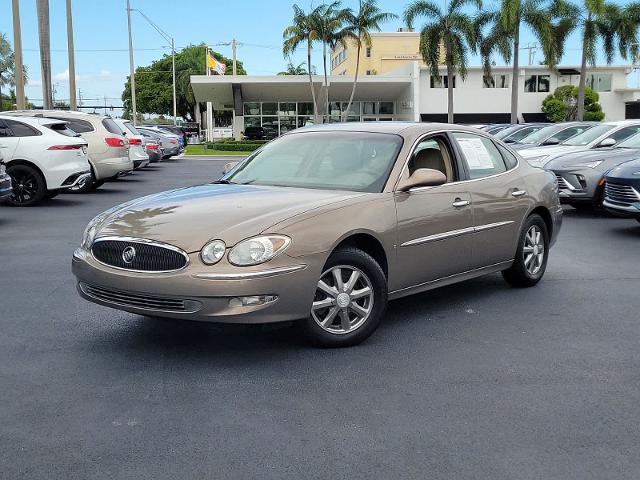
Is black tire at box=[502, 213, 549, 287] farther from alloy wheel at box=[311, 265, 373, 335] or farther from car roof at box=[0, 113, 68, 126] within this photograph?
car roof at box=[0, 113, 68, 126]

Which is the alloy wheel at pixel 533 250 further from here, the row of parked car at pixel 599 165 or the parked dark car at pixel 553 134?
the parked dark car at pixel 553 134

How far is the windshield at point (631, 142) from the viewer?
13457mm

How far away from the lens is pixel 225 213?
5.06 m

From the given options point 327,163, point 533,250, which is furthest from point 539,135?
point 327,163

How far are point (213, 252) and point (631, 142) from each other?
10907mm

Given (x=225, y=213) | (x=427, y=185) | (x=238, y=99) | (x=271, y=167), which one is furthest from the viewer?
(x=238, y=99)

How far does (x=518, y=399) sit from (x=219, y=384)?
5.56ft

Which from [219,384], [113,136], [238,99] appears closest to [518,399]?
[219,384]

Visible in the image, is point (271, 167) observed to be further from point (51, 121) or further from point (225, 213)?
point (51, 121)

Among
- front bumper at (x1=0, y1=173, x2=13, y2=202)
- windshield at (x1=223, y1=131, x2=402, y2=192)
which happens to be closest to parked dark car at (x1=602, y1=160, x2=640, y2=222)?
windshield at (x1=223, y1=131, x2=402, y2=192)

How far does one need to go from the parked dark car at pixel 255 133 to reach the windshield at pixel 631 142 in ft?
142

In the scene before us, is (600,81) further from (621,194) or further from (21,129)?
(21,129)

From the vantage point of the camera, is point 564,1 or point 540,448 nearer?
point 540,448

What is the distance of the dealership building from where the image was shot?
53625 mm
